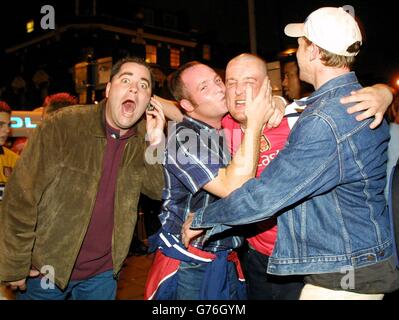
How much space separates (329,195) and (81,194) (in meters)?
1.75

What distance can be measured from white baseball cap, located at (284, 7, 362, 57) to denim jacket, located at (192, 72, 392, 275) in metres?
0.17

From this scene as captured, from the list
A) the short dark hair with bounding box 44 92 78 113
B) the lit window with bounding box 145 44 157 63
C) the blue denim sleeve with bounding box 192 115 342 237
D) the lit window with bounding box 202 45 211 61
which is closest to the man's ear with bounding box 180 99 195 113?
the blue denim sleeve with bounding box 192 115 342 237

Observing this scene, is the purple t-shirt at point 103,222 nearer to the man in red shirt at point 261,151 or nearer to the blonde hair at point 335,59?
the man in red shirt at point 261,151

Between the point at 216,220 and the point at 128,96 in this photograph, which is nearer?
the point at 216,220

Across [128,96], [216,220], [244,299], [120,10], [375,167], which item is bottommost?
[244,299]

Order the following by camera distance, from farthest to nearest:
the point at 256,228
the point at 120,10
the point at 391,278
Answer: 1. the point at 120,10
2. the point at 256,228
3. the point at 391,278

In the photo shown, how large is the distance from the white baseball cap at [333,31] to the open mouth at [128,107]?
147 centimetres

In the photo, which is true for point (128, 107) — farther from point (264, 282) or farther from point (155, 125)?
point (264, 282)

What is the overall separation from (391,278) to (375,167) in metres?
0.58

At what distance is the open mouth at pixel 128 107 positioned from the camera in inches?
116

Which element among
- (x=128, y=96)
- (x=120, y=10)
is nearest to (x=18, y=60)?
(x=120, y=10)
